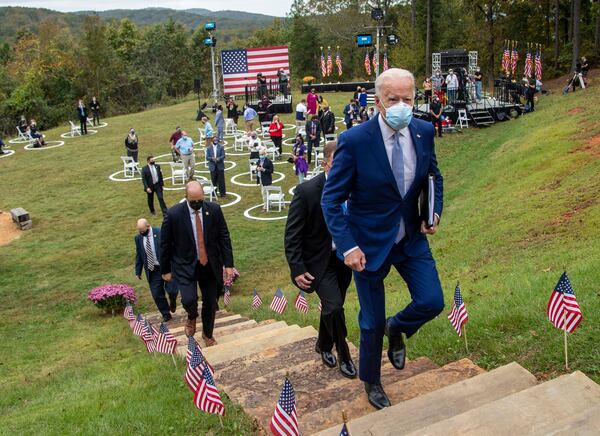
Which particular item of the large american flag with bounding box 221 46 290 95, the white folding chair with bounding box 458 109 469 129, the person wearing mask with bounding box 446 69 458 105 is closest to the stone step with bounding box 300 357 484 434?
the white folding chair with bounding box 458 109 469 129

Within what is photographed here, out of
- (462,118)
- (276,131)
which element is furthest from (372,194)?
(462,118)

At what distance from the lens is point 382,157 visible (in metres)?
3.52

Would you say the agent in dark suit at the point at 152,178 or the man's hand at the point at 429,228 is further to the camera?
the agent in dark suit at the point at 152,178

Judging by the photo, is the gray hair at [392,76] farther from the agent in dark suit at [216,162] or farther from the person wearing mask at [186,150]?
the person wearing mask at [186,150]

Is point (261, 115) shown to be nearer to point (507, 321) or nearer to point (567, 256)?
point (567, 256)

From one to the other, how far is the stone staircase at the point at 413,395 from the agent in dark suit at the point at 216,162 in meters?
11.8

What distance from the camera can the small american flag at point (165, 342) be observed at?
6.25m

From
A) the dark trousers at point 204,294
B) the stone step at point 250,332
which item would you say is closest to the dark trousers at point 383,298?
the dark trousers at point 204,294

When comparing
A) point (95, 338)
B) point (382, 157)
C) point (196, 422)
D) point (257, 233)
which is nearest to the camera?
Result: point (382, 157)

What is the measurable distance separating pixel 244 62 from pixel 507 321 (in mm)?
33759

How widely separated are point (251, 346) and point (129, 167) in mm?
18118

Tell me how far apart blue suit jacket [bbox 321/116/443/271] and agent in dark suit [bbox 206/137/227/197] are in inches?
547

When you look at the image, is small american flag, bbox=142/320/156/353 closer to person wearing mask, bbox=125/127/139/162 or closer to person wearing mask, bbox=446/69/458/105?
person wearing mask, bbox=125/127/139/162

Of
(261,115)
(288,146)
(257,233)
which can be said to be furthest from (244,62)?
(257,233)
